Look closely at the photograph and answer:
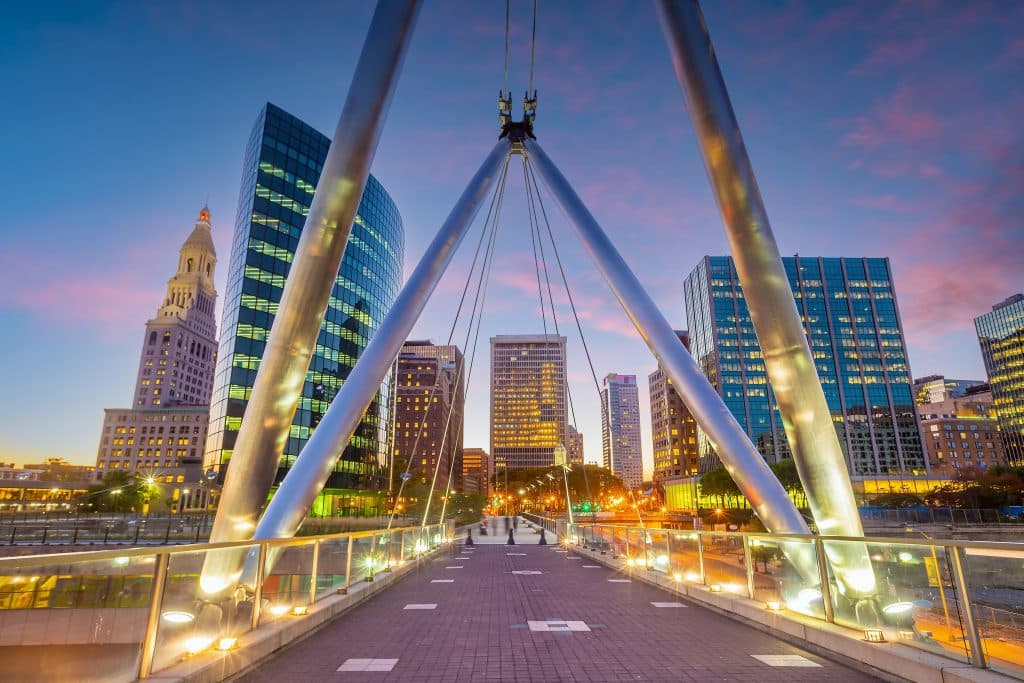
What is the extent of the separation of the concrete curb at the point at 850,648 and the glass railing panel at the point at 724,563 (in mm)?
226

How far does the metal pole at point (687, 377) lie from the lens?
424 inches

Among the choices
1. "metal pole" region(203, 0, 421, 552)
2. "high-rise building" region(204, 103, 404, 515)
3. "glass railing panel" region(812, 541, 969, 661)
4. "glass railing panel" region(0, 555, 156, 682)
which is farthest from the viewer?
"high-rise building" region(204, 103, 404, 515)

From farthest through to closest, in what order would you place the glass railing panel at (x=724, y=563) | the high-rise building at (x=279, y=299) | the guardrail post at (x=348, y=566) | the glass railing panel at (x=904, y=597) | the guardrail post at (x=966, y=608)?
1. the high-rise building at (x=279, y=299)
2. the guardrail post at (x=348, y=566)
3. the glass railing panel at (x=724, y=563)
4. the glass railing panel at (x=904, y=597)
5. the guardrail post at (x=966, y=608)

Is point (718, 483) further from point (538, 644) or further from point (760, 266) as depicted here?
point (538, 644)

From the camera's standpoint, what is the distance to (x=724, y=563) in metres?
10.0

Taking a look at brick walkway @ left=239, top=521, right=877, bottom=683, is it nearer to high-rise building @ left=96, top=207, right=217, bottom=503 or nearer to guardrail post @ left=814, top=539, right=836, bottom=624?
guardrail post @ left=814, top=539, right=836, bottom=624

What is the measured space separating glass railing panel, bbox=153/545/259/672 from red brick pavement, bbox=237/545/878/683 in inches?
24.9

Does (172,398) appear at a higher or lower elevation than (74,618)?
higher

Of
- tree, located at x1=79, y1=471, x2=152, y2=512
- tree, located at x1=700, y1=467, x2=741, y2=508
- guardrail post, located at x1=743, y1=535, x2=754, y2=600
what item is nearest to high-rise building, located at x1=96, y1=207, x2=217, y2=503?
tree, located at x1=79, y1=471, x2=152, y2=512

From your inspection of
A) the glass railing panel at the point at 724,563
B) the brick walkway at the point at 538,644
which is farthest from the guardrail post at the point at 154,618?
the glass railing panel at the point at 724,563

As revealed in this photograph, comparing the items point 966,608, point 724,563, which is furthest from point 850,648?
point 724,563

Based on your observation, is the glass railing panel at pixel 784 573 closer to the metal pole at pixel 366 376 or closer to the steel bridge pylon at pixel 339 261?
the steel bridge pylon at pixel 339 261

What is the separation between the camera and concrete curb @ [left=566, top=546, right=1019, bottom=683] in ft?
16.5

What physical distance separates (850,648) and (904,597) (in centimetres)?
81
